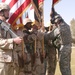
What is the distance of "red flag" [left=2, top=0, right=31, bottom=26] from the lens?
749 centimetres

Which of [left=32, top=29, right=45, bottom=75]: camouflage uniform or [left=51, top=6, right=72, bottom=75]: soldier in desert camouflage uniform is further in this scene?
[left=51, top=6, right=72, bottom=75]: soldier in desert camouflage uniform

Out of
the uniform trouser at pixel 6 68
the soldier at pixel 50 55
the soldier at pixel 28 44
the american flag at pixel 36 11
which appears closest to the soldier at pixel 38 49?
the soldier at pixel 28 44

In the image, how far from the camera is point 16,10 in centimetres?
756

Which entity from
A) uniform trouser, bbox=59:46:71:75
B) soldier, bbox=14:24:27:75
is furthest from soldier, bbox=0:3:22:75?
uniform trouser, bbox=59:46:71:75

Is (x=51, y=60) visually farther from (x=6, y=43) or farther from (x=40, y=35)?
(x=6, y=43)

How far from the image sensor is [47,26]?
A: 9.45m

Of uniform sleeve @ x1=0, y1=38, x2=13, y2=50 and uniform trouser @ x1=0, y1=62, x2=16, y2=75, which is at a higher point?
uniform sleeve @ x1=0, y1=38, x2=13, y2=50

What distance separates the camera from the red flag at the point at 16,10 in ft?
24.6

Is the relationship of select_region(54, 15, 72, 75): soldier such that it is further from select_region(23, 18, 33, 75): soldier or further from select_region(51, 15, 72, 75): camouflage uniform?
select_region(23, 18, 33, 75): soldier

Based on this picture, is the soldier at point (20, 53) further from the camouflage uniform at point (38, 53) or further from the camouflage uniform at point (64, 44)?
the camouflage uniform at point (64, 44)

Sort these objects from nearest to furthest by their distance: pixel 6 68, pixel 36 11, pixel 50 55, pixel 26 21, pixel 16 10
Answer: pixel 6 68, pixel 16 10, pixel 26 21, pixel 36 11, pixel 50 55

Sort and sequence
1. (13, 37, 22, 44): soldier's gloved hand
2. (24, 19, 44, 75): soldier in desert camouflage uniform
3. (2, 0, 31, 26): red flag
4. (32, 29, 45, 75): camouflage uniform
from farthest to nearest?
(32, 29, 45, 75): camouflage uniform
(24, 19, 44, 75): soldier in desert camouflage uniform
(2, 0, 31, 26): red flag
(13, 37, 22, 44): soldier's gloved hand

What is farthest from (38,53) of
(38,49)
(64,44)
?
(64,44)

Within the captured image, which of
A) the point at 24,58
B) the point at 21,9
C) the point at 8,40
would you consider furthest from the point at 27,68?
the point at 8,40
